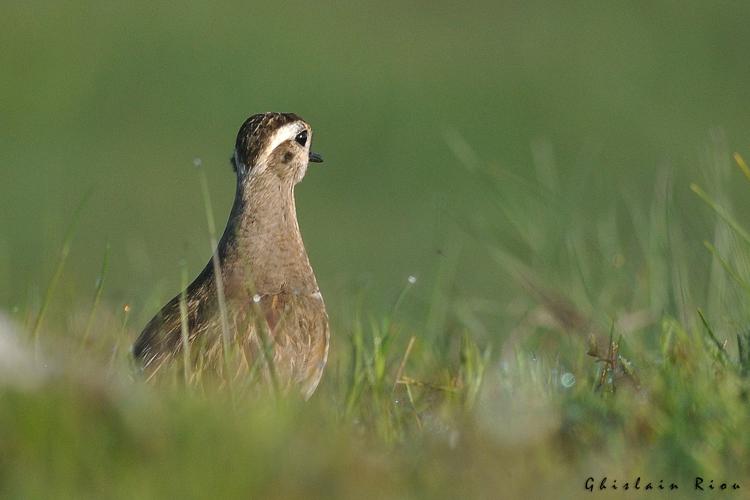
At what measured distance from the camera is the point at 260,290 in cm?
691

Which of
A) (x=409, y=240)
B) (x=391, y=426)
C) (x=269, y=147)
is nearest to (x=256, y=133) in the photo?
(x=269, y=147)

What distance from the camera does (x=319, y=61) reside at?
2581 centimetres

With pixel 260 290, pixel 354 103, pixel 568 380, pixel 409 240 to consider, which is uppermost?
pixel 354 103

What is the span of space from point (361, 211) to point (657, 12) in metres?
9.91

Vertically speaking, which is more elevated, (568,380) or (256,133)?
(256,133)

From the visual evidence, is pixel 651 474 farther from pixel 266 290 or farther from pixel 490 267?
pixel 490 267

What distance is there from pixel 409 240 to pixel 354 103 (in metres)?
6.61

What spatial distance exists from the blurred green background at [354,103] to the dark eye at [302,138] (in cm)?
922

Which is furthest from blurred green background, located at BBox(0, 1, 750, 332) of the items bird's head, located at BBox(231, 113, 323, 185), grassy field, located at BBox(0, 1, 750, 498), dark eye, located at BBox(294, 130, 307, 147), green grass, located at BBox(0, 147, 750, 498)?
green grass, located at BBox(0, 147, 750, 498)

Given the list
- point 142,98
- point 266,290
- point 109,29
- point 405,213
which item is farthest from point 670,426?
point 109,29

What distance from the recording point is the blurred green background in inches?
784

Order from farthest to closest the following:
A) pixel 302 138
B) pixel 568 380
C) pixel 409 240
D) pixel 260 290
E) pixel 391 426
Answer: pixel 409 240 → pixel 302 138 → pixel 260 290 → pixel 568 380 → pixel 391 426

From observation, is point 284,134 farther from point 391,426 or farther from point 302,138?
point 391,426

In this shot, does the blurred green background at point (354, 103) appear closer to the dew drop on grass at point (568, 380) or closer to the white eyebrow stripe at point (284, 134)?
the white eyebrow stripe at point (284, 134)
